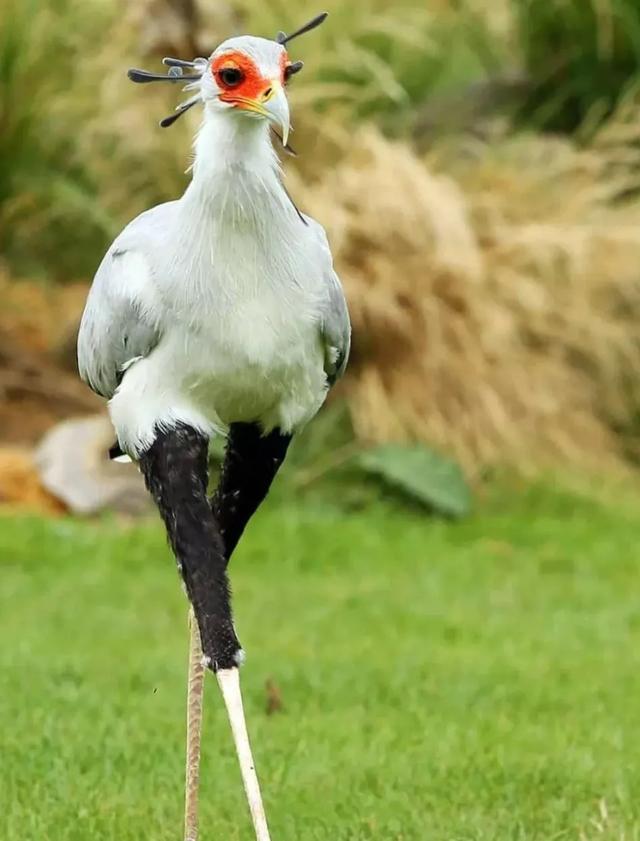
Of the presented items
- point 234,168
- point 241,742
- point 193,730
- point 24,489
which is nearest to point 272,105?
point 234,168

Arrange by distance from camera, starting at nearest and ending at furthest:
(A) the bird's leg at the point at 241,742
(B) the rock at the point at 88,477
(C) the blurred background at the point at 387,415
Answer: (A) the bird's leg at the point at 241,742, (C) the blurred background at the point at 387,415, (B) the rock at the point at 88,477

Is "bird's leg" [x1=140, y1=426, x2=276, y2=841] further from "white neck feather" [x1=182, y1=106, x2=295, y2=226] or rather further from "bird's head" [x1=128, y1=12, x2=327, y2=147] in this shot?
"bird's head" [x1=128, y1=12, x2=327, y2=147]

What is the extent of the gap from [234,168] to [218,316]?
30 centimetres

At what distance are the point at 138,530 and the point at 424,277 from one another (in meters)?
2.26

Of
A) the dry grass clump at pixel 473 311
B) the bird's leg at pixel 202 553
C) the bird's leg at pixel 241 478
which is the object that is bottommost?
the bird's leg at pixel 202 553

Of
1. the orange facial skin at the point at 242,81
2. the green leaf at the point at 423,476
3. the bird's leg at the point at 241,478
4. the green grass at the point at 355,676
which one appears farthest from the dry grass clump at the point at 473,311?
the orange facial skin at the point at 242,81

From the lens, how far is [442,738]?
17.3ft

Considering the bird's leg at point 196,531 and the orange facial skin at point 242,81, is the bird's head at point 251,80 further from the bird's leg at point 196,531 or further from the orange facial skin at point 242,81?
the bird's leg at point 196,531

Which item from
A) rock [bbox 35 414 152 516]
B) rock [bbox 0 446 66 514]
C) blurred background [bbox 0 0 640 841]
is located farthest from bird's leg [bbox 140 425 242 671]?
rock [bbox 0 446 66 514]

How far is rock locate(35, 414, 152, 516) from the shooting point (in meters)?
8.62

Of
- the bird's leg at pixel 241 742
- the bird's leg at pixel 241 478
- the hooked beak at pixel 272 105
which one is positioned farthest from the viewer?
the bird's leg at pixel 241 478

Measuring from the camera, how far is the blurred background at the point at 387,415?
5.76m

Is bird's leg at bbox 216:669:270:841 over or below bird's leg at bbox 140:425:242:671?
below

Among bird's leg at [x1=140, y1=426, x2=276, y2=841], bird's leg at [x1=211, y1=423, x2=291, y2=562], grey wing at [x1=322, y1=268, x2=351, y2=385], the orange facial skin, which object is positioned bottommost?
bird's leg at [x1=140, y1=426, x2=276, y2=841]
